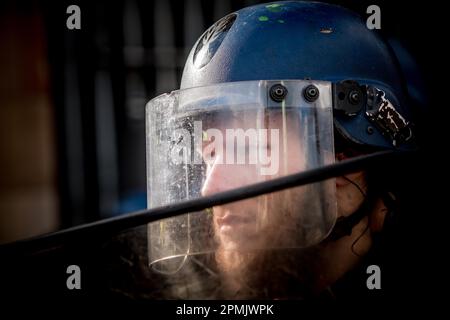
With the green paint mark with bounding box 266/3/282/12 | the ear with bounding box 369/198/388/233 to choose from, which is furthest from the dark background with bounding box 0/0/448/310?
the ear with bounding box 369/198/388/233

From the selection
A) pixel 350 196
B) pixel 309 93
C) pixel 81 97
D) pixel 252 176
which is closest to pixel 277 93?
pixel 309 93

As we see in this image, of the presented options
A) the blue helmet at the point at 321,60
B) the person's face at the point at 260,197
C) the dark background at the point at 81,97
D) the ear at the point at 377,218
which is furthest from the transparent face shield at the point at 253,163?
the dark background at the point at 81,97

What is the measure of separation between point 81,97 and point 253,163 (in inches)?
89.7

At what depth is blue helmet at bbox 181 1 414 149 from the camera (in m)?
1.91

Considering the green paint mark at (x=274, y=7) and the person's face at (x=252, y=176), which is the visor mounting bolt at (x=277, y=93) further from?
the green paint mark at (x=274, y=7)

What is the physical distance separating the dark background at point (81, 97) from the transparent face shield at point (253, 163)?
197 cm

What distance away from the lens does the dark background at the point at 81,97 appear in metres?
3.86

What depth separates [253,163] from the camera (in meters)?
1.80

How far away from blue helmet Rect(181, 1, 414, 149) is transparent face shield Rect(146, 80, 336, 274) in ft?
0.34

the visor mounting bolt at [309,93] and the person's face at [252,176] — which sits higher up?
the visor mounting bolt at [309,93]

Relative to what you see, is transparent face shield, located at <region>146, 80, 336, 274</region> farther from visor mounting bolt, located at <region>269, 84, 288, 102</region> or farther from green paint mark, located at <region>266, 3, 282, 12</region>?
green paint mark, located at <region>266, 3, 282, 12</region>

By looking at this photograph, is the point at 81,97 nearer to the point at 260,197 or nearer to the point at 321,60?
the point at 321,60
